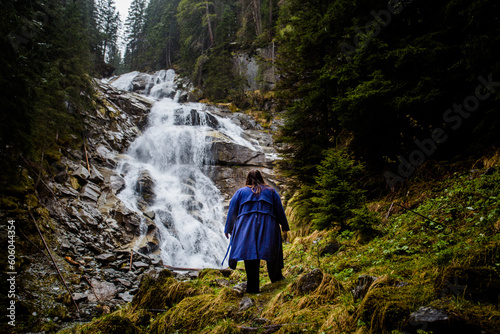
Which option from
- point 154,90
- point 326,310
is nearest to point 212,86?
point 154,90

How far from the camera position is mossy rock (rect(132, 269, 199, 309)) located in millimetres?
4047

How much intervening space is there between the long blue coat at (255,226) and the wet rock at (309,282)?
619 millimetres

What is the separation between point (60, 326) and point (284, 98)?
28.5 ft

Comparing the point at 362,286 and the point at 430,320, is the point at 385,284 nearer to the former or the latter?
the point at 362,286

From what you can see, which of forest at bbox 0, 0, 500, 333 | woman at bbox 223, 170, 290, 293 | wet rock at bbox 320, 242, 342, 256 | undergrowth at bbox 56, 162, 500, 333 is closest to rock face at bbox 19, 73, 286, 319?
forest at bbox 0, 0, 500, 333

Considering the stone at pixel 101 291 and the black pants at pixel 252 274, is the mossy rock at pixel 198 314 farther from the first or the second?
the stone at pixel 101 291

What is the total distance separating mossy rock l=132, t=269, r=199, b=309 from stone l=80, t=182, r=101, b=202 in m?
7.89

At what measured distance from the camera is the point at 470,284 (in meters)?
1.94

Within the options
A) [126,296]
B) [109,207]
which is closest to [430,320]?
[126,296]

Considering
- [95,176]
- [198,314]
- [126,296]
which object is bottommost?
[126,296]

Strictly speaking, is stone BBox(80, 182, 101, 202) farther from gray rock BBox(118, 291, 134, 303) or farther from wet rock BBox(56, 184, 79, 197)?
gray rock BBox(118, 291, 134, 303)

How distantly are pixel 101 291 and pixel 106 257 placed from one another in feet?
5.68

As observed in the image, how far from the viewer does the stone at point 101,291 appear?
621cm

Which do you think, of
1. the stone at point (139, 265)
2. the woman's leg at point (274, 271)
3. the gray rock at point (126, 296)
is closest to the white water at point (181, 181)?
the stone at point (139, 265)
